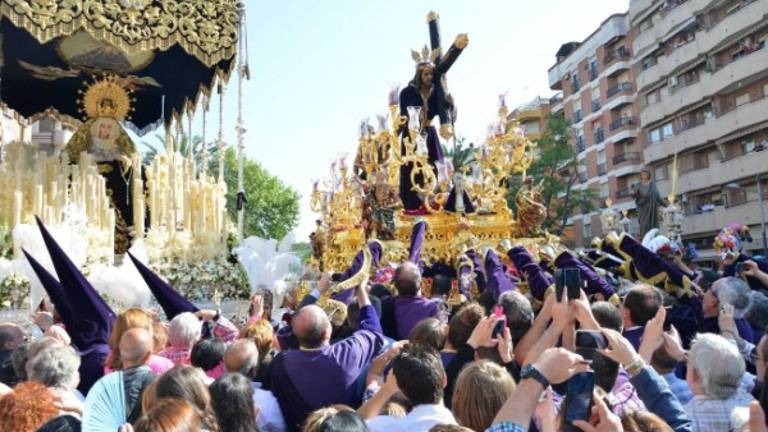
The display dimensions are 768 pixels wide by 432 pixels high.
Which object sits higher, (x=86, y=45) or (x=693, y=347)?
(x=86, y=45)

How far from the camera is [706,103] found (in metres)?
36.7

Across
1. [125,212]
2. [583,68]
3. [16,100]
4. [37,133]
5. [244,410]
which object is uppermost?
[583,68]

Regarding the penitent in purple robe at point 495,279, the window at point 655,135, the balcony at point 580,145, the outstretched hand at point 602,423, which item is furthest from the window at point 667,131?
the outstretched hand at point 602,423

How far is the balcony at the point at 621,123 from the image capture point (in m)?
44.6

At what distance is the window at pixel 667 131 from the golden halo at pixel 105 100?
32218 mm

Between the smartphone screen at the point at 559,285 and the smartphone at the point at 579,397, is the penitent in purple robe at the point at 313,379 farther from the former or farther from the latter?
the smartphone at the point at 579,397

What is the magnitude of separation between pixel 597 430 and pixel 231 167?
49466mm

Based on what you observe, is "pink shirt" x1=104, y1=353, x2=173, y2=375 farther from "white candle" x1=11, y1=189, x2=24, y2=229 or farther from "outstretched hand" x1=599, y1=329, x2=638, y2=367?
"white candle" x1=11, y1=189, x2=24, y2=229

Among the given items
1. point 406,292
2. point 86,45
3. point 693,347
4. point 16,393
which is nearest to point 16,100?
point 86,45

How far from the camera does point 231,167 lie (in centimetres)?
5016

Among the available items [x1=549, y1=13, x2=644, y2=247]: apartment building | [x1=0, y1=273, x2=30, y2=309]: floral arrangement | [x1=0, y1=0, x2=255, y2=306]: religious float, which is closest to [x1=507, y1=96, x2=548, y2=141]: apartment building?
[x1=549, y1=13, x2=644, y2=247]: apartment building

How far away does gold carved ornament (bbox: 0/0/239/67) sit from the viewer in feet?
43.7

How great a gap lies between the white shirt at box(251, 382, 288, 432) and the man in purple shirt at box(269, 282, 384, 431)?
0.19 feet

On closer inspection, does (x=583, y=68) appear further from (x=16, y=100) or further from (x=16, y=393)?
(x=16, y=393)
